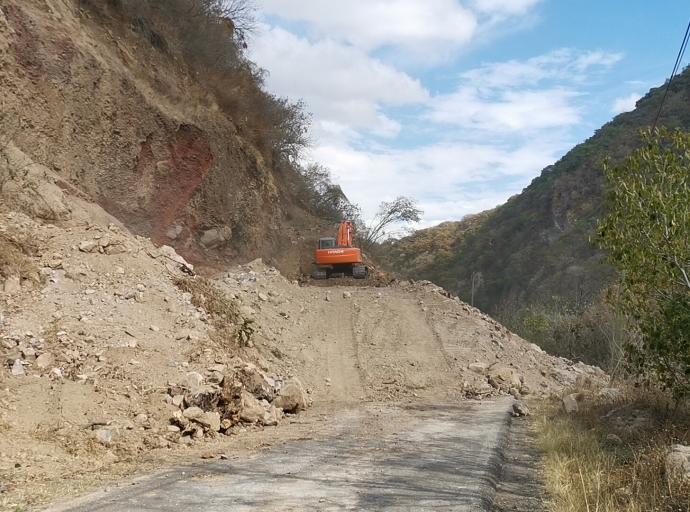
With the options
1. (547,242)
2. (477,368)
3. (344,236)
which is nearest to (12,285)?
(477,368)

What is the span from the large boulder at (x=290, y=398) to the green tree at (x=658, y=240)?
582 centimetres

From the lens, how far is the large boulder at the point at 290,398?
1150cm

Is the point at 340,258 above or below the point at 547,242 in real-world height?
below

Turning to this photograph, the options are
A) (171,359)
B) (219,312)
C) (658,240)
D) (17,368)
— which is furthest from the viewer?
(219,312)

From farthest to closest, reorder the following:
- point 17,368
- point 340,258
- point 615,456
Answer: point 340,258
point 17,368
point 615,456

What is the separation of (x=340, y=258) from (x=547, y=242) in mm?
35697

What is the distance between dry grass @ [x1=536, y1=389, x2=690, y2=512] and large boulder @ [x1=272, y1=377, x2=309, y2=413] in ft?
14.0

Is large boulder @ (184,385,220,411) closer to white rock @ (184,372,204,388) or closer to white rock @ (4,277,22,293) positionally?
white rock @ (184,372,204,388)

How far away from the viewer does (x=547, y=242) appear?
54938mm

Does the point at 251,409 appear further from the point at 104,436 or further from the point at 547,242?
the point at 547,242

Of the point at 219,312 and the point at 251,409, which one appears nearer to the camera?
the point at 251,409

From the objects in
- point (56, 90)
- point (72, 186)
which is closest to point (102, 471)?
point (72, 186)

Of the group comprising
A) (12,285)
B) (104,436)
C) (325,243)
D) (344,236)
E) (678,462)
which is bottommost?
(104,436)

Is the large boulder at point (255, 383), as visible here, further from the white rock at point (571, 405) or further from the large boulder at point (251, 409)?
the white rock at point (571, 405)
